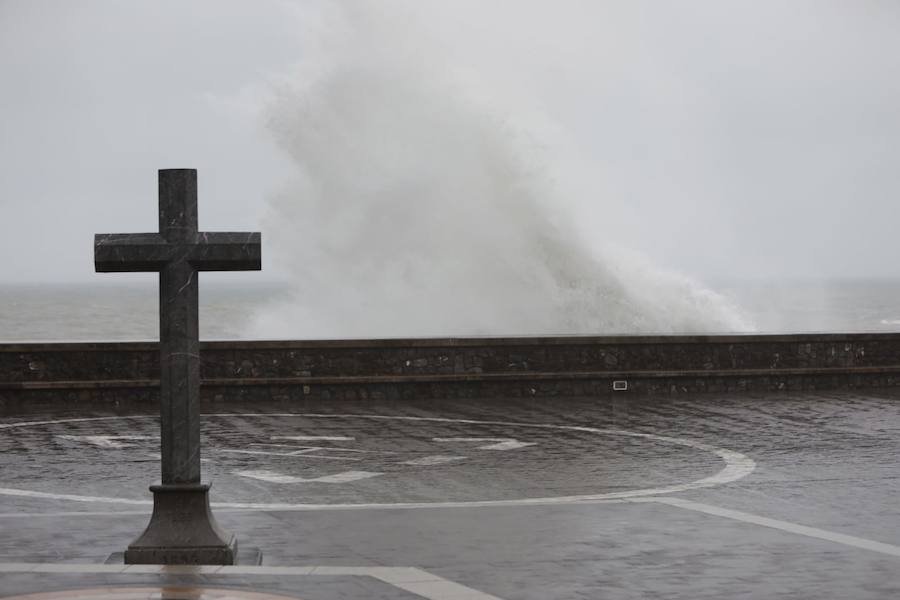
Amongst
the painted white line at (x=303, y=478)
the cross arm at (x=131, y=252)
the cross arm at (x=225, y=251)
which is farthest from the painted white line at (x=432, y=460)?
the cross arm at (x=131, y=252)

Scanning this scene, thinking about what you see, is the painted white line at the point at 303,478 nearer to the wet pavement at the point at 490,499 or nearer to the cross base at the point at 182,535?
the wet pavement at the point at 490,499

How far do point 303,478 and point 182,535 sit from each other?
359cm

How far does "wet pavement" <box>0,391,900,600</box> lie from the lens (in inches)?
278

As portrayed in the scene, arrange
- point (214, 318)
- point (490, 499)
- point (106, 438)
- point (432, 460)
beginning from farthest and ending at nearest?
1. point (214, 318)
2. point (106, 438)
3. point (432, 460)
4. point (490, 499)

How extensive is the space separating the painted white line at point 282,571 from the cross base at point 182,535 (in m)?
0.14

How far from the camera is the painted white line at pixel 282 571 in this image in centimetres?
690

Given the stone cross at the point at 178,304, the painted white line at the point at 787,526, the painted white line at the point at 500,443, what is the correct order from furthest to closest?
the painted white line at the point at 500,443 → the painted white line at the point at 787,526 → the stone cross at the point at 178,304

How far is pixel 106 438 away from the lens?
14250 mm

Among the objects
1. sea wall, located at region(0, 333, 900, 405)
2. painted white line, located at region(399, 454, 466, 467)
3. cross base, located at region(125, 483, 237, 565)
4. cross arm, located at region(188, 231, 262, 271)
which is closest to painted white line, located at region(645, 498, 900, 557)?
painted white line, located at region(399, 454, 466, 467)

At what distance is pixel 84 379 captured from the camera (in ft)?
59.6

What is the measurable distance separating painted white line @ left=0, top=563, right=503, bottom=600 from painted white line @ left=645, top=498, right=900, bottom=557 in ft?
8.39

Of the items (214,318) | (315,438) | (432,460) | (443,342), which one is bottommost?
(432,460)


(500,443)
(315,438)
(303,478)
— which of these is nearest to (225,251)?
(303,478)

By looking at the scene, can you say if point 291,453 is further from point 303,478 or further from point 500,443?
point 500,443
